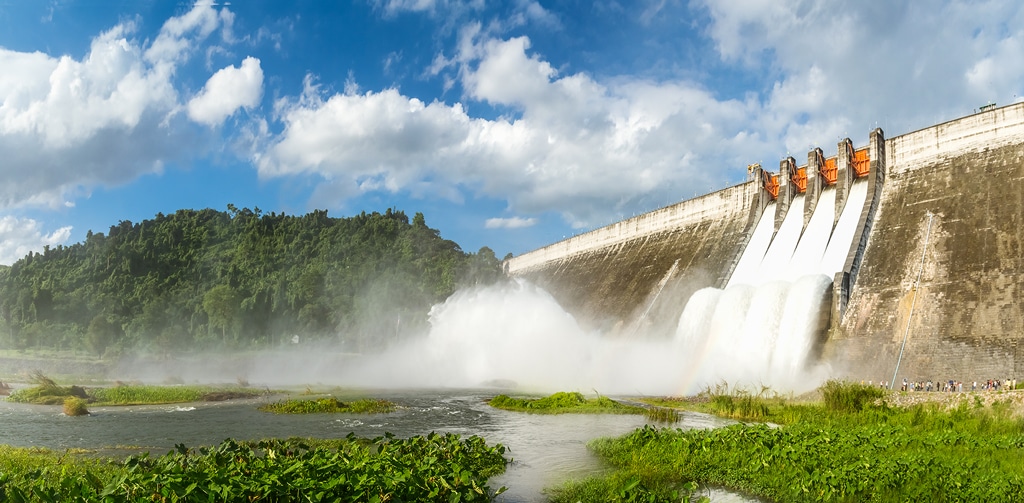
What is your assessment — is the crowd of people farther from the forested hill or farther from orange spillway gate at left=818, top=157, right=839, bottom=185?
the forested hill

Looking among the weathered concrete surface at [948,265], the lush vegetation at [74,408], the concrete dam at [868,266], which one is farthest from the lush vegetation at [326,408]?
the weathered concrete surface at [948,265]

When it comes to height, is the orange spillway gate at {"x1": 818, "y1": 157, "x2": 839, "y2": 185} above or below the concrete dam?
above

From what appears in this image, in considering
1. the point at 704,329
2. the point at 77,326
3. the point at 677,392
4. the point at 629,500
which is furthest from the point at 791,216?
the point at 77,326

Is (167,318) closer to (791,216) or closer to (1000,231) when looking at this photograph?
(791,216)

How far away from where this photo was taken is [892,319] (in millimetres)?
29141

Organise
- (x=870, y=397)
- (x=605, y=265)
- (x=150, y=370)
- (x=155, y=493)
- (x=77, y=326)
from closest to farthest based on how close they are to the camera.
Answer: (x=155, y=493) → (x=870, y=397) → (x=150, y=370) → (x=605, y=265) → (x=77, y=326)

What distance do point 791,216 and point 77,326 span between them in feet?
233

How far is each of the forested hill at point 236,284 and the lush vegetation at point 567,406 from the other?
118 feet

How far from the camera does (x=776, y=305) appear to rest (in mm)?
32812

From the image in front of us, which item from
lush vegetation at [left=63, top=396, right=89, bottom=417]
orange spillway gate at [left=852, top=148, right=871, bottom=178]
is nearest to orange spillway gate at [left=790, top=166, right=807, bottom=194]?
orange spillway gate at [left=852, top=148, right=871, bottom=178]

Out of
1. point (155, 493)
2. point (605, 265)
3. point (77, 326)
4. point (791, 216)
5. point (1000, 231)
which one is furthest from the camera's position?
point (77, 326)

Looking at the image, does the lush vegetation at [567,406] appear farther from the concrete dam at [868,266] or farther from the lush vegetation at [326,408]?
the concrete dam at [868,266]

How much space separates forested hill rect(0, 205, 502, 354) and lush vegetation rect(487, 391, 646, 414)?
35.9m

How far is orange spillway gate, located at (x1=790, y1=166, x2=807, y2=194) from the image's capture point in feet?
141
